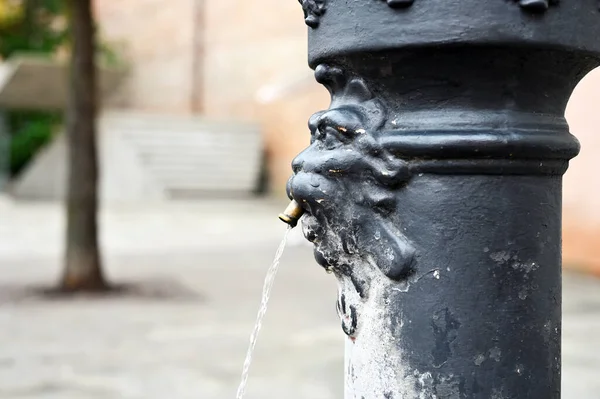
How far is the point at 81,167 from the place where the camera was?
23.0 feet

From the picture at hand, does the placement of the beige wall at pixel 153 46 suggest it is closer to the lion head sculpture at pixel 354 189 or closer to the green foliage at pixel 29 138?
the green foliage at pixel 29 138

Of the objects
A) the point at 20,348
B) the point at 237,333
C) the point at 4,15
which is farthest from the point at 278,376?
the point at 4,15

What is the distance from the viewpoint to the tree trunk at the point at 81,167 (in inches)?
274

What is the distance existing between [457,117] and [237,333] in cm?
424

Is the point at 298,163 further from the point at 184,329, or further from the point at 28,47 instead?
the point at 28,47

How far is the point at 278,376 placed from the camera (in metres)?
4.52

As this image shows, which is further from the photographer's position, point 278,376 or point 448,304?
point 278,376

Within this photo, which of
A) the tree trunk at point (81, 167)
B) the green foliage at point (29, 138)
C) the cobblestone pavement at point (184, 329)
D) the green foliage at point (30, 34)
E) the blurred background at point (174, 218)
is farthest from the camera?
the green foliage at point (30, 34)

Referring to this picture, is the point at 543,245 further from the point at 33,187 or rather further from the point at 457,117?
the point at 33,187

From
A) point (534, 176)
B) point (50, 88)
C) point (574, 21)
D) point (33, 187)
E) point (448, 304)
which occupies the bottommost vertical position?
point (33, 187)

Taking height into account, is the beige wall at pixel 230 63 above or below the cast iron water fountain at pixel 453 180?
below

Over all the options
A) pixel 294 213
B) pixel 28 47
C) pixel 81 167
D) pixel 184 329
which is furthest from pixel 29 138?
pixel 294 213

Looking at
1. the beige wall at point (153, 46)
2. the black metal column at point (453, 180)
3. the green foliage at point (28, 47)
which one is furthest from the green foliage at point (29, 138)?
the black metal column at point (453, 180)

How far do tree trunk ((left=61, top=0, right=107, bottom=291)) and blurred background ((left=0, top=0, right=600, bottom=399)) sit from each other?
18mm
